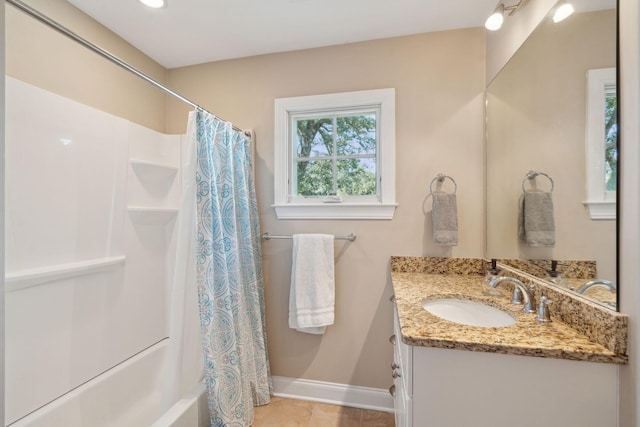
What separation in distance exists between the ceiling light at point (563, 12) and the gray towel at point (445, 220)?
2.81ft

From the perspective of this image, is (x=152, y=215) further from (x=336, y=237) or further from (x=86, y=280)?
(x=336, y=237)

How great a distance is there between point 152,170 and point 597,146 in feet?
7.45

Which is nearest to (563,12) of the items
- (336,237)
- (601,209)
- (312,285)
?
(601,209)

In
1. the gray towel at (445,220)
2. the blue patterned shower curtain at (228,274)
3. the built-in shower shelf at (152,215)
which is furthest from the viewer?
the built-in shower shelf at (152,215)

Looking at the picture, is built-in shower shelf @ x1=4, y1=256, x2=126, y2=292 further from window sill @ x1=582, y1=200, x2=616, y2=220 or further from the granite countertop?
window sill @ x1=582, y1=200, x2=616, y2=220

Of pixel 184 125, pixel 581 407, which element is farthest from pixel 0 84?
pixel 581 407

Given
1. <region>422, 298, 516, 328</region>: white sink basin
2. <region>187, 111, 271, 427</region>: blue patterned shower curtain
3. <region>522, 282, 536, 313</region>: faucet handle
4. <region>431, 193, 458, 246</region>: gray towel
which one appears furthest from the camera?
<region>431, 193, 458, 246</region>: gray towel

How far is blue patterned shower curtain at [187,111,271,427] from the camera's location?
128cm

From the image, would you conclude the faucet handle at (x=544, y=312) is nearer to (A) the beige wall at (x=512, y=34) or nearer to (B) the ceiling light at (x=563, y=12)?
(B) the ceiling light at (x=563, y=12)

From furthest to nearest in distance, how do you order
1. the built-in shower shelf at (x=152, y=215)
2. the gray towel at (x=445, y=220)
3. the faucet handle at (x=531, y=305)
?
the built-in shower shelf at (x=152, y=215) → the gray towel at (x=445, y=220) → the faucet handle at (x=531, y=305)

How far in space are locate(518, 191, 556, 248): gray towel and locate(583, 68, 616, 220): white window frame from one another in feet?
0.65

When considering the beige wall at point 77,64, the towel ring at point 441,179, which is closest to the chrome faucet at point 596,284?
the towel ring at point 441,179

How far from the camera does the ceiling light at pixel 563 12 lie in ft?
3.08

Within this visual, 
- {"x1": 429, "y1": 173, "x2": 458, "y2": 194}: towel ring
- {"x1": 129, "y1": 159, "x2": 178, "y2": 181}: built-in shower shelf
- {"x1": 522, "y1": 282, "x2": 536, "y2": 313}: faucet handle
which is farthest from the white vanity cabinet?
{"x1": 129, "y1": 159, "x2": 178, "y2": 181}: built-in shower shelf
